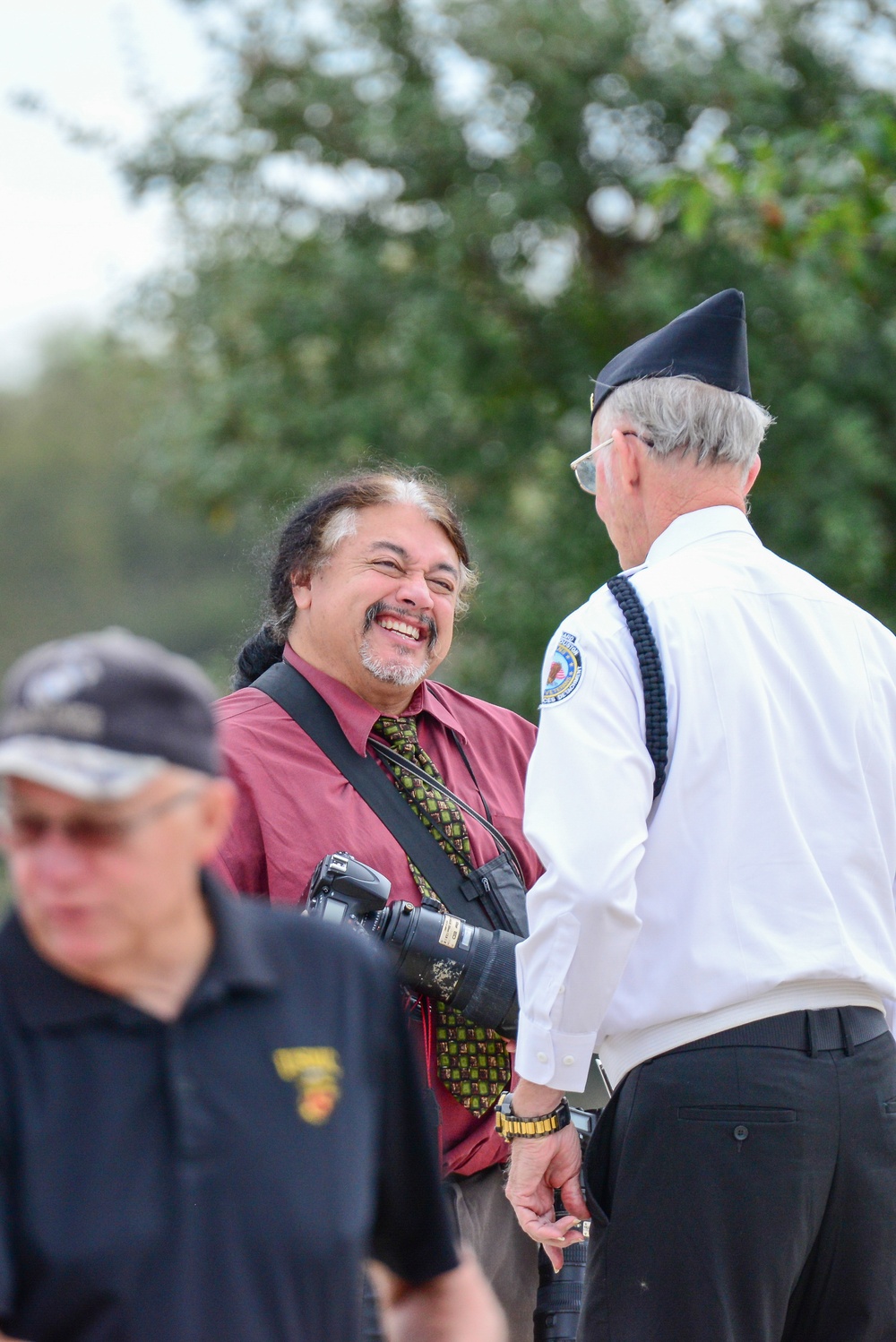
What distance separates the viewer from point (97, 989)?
1263 millimetres

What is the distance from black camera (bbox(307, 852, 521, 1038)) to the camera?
7.93 feet

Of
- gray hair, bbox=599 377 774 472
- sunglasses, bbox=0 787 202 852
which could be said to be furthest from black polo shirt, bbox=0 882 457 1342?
gray hair, bbox=599 377 774 472

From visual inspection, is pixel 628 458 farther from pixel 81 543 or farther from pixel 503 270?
pixel 81 543

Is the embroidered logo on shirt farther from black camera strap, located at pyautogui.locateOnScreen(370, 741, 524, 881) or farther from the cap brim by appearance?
→ black camera strap, located at pyautogui.locateOnScreen(370, 741, 524, 881)

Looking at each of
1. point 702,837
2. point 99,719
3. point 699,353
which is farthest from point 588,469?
point 99,719

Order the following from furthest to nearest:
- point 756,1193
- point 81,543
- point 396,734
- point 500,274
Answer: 1. point 81,543
2. point 500,274
3. point 396,734
4. point 756,1193

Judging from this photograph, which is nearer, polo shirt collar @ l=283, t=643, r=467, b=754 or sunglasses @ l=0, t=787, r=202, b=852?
sunglasses @ l=0, t=787, r=202, b=852

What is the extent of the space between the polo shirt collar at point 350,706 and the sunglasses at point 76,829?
1.54 m

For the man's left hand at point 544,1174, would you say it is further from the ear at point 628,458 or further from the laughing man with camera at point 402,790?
the ear at point 628,458

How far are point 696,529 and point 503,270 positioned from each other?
6445mm

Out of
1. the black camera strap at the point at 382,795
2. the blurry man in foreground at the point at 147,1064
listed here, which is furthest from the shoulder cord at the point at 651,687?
the blurry man in foreground at the point at 147,1064

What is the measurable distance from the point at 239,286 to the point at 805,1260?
24.6ft

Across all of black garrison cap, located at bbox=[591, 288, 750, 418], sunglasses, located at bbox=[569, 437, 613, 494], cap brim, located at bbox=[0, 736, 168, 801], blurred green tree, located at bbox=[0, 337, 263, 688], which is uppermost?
blurred green tree, located at bbox=[0, 337, 263, 688]

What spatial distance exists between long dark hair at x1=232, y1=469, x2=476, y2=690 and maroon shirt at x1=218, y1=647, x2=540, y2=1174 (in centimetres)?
16
